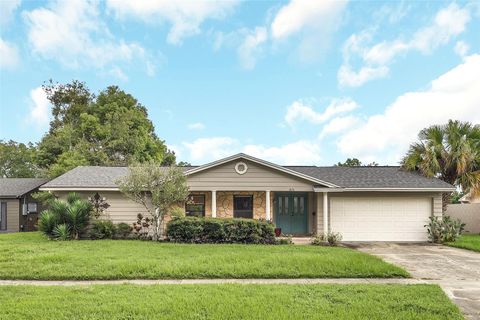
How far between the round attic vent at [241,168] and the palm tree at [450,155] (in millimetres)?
8424

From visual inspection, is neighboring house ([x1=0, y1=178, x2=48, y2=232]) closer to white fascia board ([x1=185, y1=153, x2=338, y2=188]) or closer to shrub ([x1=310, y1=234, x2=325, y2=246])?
white fascia board ([x1=185, y1=153, x2=338, y2=188])

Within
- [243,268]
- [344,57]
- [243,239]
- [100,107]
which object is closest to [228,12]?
[344,57]

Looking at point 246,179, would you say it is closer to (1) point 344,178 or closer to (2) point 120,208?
(1) point 344,178

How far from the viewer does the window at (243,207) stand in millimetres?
16531

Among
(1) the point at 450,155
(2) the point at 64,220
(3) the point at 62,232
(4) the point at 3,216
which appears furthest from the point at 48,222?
(1) the point at 450,155

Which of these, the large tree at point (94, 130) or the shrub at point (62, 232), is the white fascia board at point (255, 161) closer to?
the shrub at point (62, 232)

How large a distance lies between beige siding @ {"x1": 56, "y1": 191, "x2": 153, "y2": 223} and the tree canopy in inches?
517

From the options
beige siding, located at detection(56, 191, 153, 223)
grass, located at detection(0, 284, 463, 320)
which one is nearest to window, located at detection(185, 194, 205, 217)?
beige siding, located at detection(56, 191, 153, 223)

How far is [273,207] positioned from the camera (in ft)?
55.2

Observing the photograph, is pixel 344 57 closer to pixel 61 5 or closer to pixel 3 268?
pixel 61 5

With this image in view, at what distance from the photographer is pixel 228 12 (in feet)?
52.6

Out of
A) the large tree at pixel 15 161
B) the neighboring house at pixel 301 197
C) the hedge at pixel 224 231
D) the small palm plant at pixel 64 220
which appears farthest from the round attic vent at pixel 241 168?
the large tree at pixel 15 161

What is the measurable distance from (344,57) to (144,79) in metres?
11.4

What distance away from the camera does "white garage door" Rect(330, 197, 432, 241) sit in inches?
625
